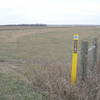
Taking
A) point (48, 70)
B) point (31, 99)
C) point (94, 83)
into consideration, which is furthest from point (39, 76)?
point (94, 83)

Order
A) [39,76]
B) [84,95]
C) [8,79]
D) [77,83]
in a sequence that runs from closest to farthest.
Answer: [84,95]
[77,83]
[39,76]
[8,79]

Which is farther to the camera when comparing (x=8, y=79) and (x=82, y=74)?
(x=8, y=79)

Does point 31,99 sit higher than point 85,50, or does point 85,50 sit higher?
point 85,50

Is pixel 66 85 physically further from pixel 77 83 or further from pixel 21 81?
pixel 21 81

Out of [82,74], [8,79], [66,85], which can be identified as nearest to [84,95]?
[66,85]

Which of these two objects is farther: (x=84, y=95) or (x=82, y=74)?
(x=82, y=74)

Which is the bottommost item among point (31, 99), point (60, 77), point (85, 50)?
point (31, 99)

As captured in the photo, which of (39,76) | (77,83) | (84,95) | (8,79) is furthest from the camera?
(8,79)

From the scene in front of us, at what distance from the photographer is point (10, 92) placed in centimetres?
507

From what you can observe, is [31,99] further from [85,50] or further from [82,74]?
[85,50]

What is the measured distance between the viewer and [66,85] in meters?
4.81

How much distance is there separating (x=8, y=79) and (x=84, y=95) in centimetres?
243

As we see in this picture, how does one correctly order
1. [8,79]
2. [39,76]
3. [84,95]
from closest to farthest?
1. [84,95]
2. [39,76]
3. [8,79]

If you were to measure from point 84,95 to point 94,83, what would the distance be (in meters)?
0.67
